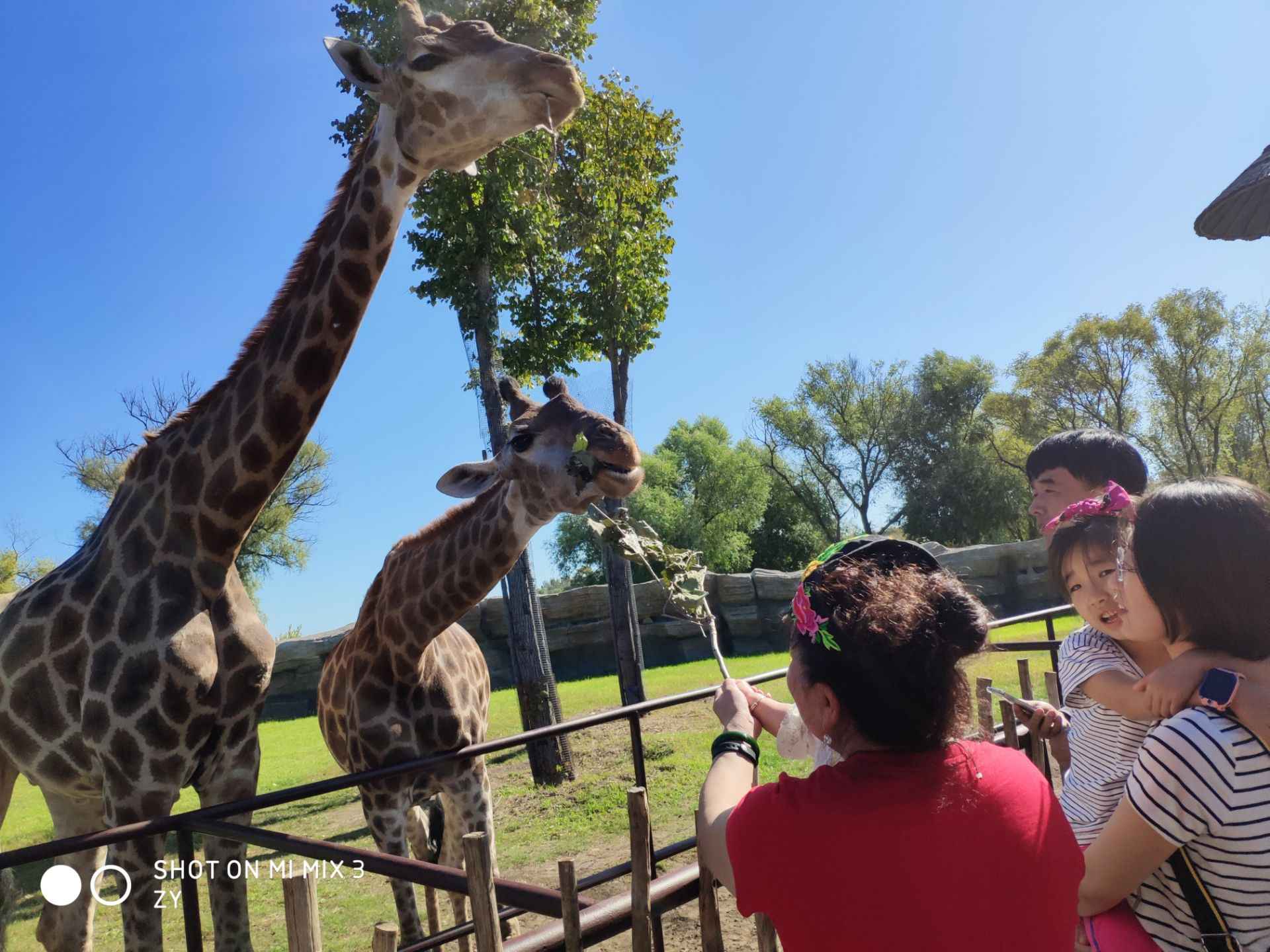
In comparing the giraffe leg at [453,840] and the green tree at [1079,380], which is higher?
the green tree at [1079,380]

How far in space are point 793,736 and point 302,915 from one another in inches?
41.9

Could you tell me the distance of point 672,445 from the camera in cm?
3562

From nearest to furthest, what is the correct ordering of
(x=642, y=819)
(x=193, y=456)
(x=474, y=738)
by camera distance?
(x=642, y=819) → (x=193, y=456) → (x=474, y=738)

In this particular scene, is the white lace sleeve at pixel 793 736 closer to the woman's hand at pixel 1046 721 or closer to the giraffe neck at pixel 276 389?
the woman's hand at pixel 1046 721

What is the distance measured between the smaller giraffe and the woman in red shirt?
2.11m

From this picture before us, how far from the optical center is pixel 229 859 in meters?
2.73

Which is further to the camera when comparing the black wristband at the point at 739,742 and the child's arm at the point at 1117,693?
the child's arm at the point at 1117,693

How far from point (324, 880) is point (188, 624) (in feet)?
15.5

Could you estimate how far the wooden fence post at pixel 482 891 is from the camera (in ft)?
4.54

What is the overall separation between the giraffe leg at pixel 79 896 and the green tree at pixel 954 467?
31353 millimetres

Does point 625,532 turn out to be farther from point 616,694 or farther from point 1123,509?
point 616,694

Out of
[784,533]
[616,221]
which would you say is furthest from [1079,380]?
[616,221]

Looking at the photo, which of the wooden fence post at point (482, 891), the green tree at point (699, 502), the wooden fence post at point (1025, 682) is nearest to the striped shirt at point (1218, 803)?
the wooden fence post at point (482, 891)

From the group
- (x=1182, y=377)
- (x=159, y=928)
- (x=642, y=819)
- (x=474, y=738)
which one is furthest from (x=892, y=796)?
(x=1182, y=377)
